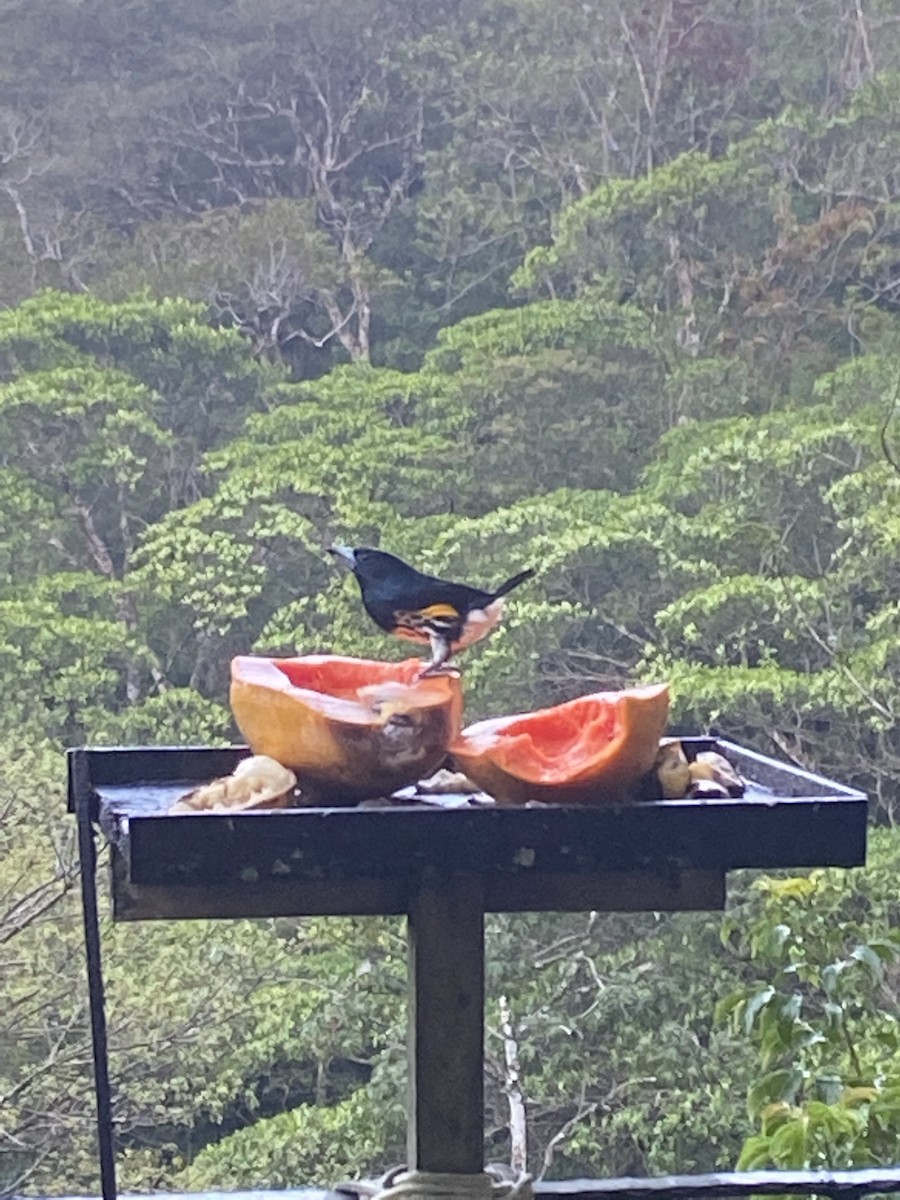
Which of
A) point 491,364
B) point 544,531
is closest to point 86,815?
point 544,531

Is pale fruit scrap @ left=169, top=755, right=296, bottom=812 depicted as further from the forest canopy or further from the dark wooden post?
the forest canopy

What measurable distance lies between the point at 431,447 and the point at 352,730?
342cm

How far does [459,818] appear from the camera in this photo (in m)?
0.62

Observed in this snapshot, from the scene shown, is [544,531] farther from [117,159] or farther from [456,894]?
[456,894]

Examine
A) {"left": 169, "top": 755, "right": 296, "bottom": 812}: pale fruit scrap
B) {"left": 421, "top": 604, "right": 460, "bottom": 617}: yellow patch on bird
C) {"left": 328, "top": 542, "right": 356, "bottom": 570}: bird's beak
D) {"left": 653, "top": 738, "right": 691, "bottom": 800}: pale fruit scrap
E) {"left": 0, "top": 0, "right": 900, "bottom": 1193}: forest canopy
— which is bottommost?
{"left": 0, "top": 0, "right": 900, "bottom": 1193}: forest canopy

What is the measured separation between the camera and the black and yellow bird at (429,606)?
29.2 inches

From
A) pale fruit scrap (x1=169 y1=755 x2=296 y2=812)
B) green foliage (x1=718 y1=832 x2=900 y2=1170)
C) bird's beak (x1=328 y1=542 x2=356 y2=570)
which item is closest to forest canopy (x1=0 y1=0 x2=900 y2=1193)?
green foliage (x1=718 y1=832 x2=900 y2=1170)

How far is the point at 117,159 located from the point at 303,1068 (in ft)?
7.49

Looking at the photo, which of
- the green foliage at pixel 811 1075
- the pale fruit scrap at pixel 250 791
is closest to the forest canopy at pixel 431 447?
the green foliage at pixel 811 1075

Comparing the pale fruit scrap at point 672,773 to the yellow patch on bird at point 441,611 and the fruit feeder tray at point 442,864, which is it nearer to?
the fruit feeder tray at point 442,864

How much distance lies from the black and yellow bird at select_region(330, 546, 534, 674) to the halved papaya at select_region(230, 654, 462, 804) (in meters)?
0.06

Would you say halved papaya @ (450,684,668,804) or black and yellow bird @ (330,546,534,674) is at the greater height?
black and yellow bird @ (330,546,534,674)

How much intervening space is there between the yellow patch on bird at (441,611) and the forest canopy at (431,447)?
2322 mm

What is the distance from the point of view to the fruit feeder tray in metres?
0.61
